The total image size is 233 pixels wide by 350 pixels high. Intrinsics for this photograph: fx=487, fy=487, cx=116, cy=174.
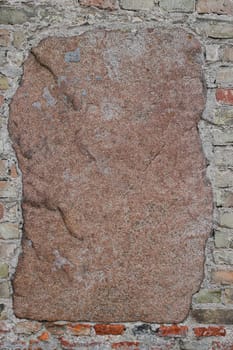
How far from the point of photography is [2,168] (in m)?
1.86

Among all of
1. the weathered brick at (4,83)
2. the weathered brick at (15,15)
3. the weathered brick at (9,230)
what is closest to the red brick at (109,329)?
the weathered brick at (9,230)

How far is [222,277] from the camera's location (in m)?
1.91

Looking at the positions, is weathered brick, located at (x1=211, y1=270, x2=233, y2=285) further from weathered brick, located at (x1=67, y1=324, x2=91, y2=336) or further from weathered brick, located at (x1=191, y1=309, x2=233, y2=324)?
weathered brick, located at (x1=67, y1=324, x2=91, y2=336)

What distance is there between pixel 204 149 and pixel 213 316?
26.0 inches

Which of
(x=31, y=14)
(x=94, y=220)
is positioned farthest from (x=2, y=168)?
(x=31, y=14)

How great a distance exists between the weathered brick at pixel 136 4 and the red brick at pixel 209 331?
1266 millimetres

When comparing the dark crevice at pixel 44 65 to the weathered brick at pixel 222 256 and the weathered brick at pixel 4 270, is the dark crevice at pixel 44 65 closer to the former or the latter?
the weathered brick at pixel 4 270

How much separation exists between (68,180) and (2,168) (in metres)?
0.26

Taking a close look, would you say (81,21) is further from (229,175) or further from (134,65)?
(229,175)


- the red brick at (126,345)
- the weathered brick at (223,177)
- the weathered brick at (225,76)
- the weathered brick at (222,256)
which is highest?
the weathered brick at (225,76)

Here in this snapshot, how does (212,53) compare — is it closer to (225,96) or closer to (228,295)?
(225,96)

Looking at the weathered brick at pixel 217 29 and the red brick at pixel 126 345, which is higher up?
the weathered brick at pixel 217 29

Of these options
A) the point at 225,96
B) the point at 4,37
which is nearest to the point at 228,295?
the point at 225,96

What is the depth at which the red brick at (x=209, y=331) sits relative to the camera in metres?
1.92
